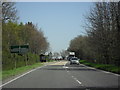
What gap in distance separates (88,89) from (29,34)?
60039 mm

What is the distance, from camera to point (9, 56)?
45000mm

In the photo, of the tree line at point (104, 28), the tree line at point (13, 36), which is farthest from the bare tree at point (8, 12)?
the tree line at point (104, 28)

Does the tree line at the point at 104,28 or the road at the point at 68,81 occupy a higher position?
the tree line at the point at 104,28

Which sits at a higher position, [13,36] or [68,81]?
[13,36]

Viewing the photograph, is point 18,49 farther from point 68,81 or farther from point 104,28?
point 68,81

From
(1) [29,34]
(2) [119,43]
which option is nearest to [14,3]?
(2) [119,43]

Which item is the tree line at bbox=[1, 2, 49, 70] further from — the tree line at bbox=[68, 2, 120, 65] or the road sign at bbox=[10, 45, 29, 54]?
the tree line at bbox=[68, 2, 120, 65]

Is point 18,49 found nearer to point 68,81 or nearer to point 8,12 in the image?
point 8,12

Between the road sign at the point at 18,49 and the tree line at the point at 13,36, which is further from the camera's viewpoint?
the road sign at the point at 18,49

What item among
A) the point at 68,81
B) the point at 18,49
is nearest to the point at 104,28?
the point at 18,49

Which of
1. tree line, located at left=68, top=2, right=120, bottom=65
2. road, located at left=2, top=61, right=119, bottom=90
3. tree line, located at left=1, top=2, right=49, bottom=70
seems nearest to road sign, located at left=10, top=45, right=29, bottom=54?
tree line, located at left=1, top=2, right=49, bottom=70

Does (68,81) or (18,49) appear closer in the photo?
(68,81)

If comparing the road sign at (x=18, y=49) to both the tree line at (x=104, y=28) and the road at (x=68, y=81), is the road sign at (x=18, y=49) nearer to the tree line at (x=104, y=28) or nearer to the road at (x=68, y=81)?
the tree line at (x=104, y=28)

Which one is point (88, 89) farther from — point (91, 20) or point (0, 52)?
point (91, 20)
